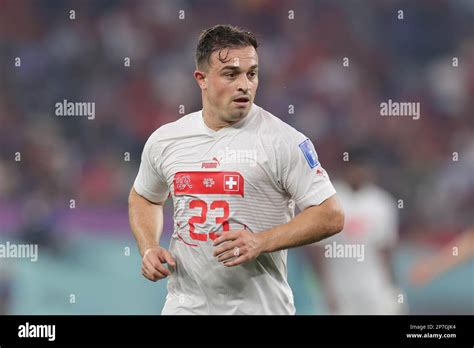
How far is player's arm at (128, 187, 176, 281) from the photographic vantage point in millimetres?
3436

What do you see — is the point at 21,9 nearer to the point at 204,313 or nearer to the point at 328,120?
the point at 328,120

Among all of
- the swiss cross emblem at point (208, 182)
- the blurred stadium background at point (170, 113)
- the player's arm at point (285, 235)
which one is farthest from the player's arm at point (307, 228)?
the blurred stadium background at point (170, 113)

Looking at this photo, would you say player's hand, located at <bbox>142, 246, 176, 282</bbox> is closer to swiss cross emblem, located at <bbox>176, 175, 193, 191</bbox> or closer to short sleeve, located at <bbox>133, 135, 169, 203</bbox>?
swiss cross emblem, located at <bbox>176, 175, 193, 191</bbox>

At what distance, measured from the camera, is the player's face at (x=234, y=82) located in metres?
3.55

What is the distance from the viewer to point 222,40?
11.9 feet

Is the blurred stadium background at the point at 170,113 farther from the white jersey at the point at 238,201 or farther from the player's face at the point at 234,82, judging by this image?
the player's face at the point at 234,82

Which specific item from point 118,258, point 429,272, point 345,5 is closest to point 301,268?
point 429,272

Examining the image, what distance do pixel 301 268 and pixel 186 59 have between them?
210cm

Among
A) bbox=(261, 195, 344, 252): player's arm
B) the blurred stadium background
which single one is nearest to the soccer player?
bbox=(261, 195, 344, 252): player's arm

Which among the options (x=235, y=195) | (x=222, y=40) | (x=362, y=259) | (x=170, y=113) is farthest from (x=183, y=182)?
(x=170, y=113)

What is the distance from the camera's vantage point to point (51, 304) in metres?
6.41

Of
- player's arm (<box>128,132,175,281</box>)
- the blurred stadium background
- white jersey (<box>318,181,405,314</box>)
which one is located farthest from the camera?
the blurred stadium background

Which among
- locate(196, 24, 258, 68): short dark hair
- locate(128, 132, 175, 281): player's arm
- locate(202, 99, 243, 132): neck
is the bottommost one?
locate(128, 132, 175, 281): player's arm
